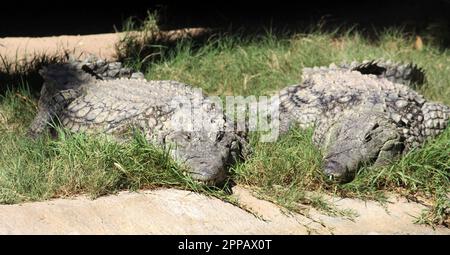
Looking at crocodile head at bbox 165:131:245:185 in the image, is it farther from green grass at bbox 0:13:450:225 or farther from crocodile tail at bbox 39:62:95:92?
Result: crocodile tail at bbox 39:62:95:92

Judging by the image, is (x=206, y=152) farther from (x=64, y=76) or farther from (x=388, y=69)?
(x=388, y=69)

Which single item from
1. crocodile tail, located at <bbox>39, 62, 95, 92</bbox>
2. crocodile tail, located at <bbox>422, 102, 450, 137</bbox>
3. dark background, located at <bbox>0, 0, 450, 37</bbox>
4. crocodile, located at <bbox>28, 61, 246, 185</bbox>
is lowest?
crocodile tail, located at <bbox>422, 102, 450, 137</bbox>

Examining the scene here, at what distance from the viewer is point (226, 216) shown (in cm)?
530

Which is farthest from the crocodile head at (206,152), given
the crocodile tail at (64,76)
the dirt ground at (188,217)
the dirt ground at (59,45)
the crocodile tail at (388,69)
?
the dirt ground at (59,45)

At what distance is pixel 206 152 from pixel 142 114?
857 mm

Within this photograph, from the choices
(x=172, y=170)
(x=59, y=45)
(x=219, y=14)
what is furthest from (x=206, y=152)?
(x=219, y=14)

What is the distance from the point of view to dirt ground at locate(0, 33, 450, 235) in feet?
16.1

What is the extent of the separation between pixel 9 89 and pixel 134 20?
9.19 ft

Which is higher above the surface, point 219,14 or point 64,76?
point 219,14

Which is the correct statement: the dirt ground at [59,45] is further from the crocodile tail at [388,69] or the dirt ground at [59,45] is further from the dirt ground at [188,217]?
the dirt ground at [188,217]

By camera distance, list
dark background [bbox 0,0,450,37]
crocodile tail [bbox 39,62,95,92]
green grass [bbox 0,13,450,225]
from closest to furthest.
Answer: green grass [bbox 0,13,450,225] → crocodile tail [bbox 39,62,95,92] → dark background [bbox 0,0,450,37]

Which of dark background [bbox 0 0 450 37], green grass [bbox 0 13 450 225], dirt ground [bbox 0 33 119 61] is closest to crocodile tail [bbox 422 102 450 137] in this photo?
green grass [bbox 0 13 450 225]

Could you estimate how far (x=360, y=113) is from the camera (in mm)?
6660

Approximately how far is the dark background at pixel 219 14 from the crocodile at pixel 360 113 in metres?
2.21
